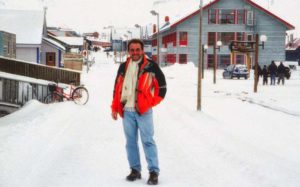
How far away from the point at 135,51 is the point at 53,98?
37.7 feet

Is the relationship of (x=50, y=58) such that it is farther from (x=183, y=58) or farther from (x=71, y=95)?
(x=71, y=95)

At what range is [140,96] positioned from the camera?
5.80 m

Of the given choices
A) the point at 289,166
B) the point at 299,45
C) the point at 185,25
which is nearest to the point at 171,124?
the point at 289,166

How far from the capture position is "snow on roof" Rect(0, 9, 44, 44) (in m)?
35.7

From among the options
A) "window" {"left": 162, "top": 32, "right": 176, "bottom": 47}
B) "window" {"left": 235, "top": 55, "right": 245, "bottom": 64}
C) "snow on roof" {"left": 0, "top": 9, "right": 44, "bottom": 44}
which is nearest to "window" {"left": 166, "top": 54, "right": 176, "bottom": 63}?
"window" {"left": 162, "top": 32, "right": 176, "bottom": 47}

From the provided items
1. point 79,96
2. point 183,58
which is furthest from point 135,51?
point 183,58

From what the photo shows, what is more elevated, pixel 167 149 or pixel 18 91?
pixel 18 91

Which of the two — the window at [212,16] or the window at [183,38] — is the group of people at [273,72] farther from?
the window at [212,16]

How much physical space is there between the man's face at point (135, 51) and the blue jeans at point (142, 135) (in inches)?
29.1

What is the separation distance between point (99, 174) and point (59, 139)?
316cm

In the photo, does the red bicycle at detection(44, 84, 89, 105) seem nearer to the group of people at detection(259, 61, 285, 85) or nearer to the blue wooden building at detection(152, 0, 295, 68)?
the group of people at detection(259, 61, 285, 85)

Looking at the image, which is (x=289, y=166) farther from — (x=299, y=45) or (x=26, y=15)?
(x=299, y=45)

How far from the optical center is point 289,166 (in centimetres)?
702

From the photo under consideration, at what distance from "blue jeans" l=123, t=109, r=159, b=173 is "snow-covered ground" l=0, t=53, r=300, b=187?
1.11 ft
